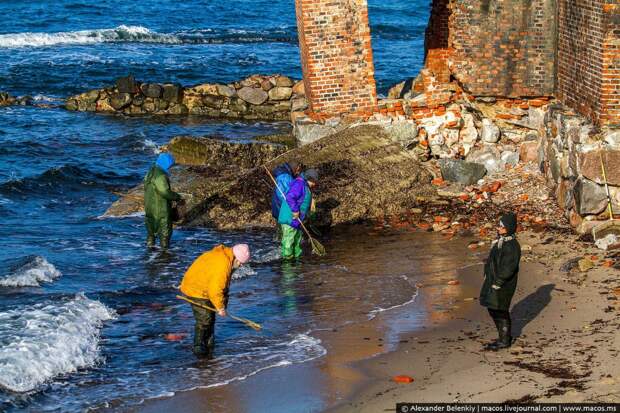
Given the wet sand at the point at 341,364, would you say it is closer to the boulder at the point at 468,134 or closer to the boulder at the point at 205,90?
the boulder at the point at 468,134

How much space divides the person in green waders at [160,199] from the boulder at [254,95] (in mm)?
Answer: 11076

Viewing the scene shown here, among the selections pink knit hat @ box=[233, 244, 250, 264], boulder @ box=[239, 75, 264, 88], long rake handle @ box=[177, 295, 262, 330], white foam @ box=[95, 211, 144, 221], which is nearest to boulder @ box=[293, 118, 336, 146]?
white foam @ box=[95, 211, 144, 221]

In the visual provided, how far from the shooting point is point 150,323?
1178cm

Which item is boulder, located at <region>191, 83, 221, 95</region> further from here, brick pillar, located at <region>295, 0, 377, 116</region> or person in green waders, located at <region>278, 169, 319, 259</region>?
person in green waders, located at <region>278, 169, 319, 259</region>

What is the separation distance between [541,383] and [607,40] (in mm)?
6535

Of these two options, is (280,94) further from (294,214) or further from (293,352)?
(293,352)

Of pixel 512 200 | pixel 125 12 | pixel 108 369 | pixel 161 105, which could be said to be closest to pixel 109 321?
pixel 108 369

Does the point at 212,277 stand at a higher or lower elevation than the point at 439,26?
lower

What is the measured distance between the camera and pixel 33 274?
1333cm

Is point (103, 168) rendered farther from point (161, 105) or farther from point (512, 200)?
point (512, 200)

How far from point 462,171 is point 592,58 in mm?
2955

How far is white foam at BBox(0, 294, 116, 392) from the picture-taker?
10195mm

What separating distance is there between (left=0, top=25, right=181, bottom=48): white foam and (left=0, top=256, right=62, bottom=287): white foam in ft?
81.8

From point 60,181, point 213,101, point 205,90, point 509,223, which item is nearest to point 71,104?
point 205,90
